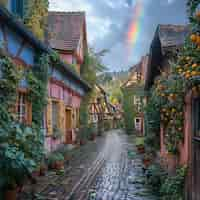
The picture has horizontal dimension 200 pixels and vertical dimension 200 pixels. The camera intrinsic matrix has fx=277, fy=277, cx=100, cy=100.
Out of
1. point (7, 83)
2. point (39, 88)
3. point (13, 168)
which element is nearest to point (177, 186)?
point (13, 168)

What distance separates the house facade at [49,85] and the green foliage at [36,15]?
0.86m

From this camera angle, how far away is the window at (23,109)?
24.5ft

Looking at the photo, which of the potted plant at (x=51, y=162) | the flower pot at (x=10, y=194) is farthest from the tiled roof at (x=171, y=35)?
the potted plant at (x=51, y=162)

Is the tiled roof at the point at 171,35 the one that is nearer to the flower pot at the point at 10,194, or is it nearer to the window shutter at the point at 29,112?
the window shutter at the point at 29,112

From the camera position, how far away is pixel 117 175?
7.93 metres

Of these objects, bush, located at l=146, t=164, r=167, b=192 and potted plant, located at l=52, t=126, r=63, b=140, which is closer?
bush, located at l=146, t=164, r=167, b=192

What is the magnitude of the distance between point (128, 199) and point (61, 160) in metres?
3.91

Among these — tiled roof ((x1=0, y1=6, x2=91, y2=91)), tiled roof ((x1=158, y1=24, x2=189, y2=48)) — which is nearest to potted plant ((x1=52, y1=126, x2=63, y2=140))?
tiled roof ((x1=0, y1=6, x2=91, y2=91))

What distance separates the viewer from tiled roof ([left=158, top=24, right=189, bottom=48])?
22.6 ft

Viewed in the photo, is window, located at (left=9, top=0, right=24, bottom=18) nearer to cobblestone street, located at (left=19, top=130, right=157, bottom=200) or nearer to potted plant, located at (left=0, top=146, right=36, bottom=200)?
potted plant, located at (left=0, top=146, right=36, bottom=200)

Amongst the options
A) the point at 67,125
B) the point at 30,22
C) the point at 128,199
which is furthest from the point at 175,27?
the point at 67,125

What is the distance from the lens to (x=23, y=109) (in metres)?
7.74

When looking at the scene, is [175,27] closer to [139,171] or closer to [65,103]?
[139,171]

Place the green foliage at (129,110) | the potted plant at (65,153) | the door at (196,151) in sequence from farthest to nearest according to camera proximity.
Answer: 1. the green foliage at (129,110)
2. the potted plant at (65,153)
3. the door at (196,151)
